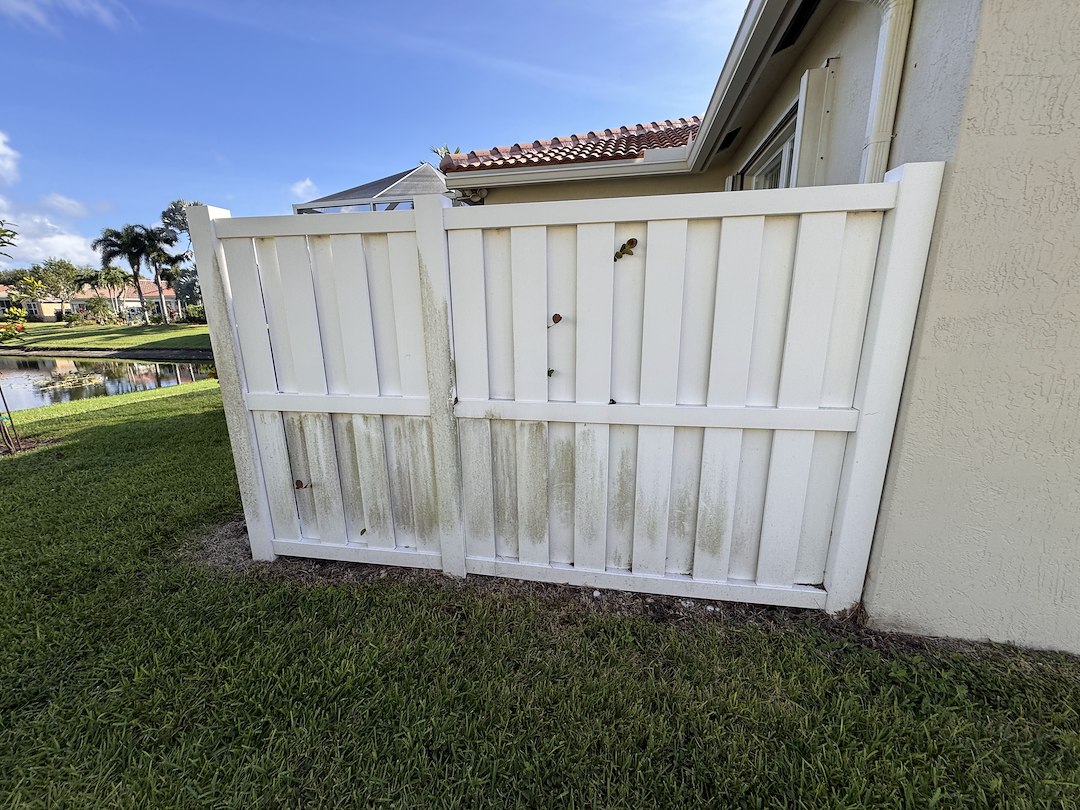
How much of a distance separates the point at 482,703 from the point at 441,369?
140cm

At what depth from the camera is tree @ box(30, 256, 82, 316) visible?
43.2 m

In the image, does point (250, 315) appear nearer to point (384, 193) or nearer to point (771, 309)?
point (771, 309)

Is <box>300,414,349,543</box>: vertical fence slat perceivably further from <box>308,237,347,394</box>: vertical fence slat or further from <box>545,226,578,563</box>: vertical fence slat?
<box>545,226,578,563</box>: vertical fence slat

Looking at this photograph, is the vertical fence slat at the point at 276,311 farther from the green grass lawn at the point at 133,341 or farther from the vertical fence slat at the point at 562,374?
the green grass lawn at the point at 133,341

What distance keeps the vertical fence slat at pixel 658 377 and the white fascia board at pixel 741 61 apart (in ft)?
5.31

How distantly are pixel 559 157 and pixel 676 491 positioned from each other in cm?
453

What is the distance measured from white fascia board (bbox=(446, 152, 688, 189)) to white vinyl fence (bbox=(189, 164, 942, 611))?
3.77 meters

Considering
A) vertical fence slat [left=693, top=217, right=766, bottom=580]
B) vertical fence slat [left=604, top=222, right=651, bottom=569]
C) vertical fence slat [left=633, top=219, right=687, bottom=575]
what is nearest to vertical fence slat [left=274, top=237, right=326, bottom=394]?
vertical fence slat [left=604, top=222, right=651, bottom=569]

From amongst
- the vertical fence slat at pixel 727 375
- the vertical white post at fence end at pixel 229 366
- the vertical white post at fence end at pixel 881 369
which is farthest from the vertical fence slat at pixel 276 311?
the vertical white post at fence end at pixel 881 369

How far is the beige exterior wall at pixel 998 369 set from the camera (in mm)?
1396

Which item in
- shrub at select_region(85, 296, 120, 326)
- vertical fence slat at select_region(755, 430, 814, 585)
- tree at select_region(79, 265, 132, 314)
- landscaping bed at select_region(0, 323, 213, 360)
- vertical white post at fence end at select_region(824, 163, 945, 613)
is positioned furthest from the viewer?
shrub at select_region(85, 296, 120, 326)

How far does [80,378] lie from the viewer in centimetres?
1455

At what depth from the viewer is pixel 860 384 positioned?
178 cm

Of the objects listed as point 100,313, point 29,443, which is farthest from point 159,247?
point 29,443
